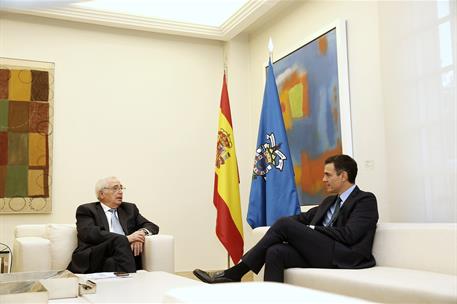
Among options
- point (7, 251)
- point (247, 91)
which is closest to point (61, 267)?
point (7, 251)

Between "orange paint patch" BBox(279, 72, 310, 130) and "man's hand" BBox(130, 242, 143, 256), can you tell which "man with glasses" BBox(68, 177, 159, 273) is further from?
"orange paint patch" BBox(279, 72, 310, 130)

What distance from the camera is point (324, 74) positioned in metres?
4.88

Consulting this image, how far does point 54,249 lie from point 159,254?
34.0 inches

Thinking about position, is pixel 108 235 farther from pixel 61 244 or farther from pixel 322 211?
pixel 322 211

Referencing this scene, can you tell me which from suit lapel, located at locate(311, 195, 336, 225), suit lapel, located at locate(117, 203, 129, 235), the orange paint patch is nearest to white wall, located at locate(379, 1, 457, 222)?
suit lapel, located at locate(311, 195, 336, 225)

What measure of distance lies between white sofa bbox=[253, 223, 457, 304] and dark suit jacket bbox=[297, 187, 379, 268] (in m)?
0.10

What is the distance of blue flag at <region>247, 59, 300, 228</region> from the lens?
4.49 m

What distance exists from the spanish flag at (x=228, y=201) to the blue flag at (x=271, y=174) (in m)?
0.37

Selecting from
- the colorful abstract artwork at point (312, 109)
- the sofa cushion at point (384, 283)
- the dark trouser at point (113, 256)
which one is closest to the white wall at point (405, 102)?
the colorful abstract artwork at point (312, 109)

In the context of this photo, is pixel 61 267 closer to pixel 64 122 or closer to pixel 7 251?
pixel 7 251

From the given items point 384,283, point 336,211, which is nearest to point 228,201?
point 336,211

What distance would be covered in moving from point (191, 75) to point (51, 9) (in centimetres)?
187

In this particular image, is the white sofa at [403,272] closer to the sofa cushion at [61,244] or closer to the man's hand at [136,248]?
the man's hand at [136,248]

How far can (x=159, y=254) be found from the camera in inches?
154
